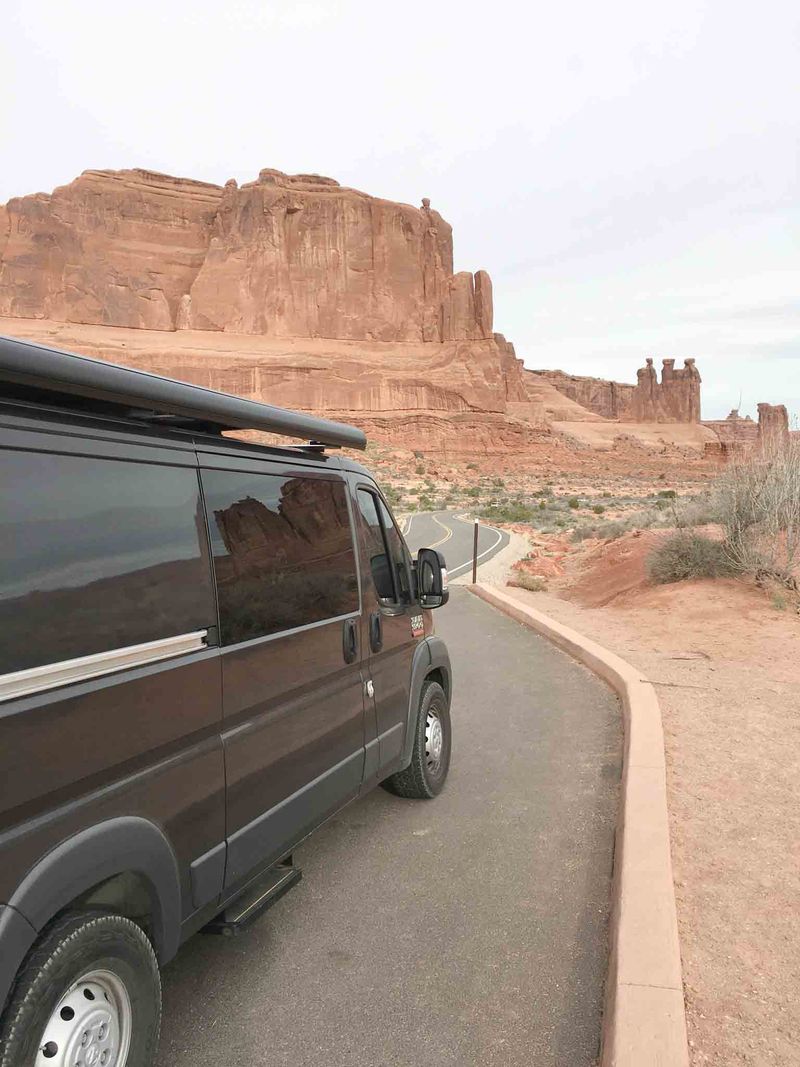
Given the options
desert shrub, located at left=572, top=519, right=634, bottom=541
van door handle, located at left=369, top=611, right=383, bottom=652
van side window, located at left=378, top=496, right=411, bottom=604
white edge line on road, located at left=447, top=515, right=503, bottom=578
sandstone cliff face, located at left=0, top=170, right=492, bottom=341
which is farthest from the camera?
sandstone cliff face, located at left=0, top=170, right=492, bottom=341

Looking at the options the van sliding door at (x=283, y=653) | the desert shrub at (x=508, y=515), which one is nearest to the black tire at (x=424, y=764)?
the van sliding door at (x=283, y=653)

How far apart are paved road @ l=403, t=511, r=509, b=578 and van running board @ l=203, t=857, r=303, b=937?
13.5 m

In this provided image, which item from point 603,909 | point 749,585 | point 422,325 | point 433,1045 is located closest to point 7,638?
point 433,1045

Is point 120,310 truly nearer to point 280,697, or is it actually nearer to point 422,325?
point 422,325

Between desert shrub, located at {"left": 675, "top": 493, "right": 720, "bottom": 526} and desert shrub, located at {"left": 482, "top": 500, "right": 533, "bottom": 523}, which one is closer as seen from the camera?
desert shrub, located at {"left": 675, "top": 493, "right": 720, "bottom": 526}

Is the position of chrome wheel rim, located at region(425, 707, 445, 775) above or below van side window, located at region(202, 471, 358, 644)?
below

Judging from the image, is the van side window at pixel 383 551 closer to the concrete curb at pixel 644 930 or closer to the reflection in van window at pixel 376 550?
the reflection in van window at pixel 376 550

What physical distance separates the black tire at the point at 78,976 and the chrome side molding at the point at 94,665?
0.61m

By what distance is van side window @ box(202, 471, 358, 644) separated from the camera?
2.71m

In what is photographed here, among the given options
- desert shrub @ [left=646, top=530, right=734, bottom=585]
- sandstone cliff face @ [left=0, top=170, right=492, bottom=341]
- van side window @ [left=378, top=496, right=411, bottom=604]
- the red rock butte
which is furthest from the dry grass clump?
sandstone cliff face @ [left=0, top=170, right=492, bottom=341]

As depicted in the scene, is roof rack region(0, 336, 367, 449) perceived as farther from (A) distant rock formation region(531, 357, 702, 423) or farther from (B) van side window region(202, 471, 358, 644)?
(A) distant rock formation region(531, 357, 702, 423)

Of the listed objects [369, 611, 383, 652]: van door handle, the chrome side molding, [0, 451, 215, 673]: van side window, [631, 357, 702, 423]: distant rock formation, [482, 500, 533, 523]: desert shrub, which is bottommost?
[482, 500, 533, 523]: desert shrub

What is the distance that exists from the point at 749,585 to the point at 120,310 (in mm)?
93664

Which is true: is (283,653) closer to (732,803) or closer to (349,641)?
(349,641)
